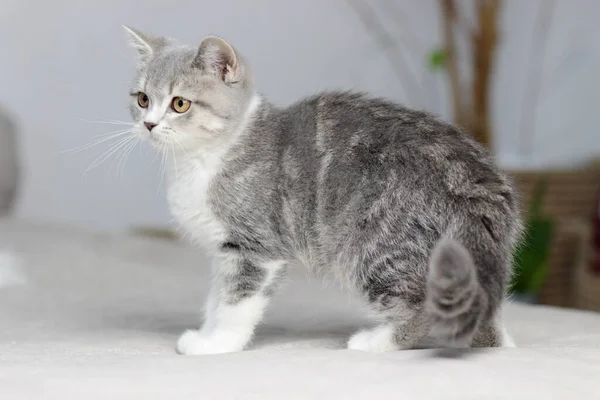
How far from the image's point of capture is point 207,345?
1742mm

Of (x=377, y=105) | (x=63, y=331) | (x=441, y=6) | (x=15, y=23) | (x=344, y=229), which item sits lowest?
(x=63, y=331)

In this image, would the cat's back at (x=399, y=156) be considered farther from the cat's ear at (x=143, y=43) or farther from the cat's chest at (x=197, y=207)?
the cat's ear at (x=143, y=43)

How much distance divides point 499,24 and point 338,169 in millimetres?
2777

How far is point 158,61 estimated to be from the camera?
1876mm

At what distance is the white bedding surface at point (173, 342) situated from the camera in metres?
1.29

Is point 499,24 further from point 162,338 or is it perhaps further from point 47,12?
point 162,338

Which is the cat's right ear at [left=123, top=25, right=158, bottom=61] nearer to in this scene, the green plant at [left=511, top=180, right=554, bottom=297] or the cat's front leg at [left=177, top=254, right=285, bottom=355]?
the cat's front leg at [left=177, top=254, right=285, bottom=355]

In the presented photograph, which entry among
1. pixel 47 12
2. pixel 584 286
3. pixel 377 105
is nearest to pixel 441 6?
pixel 584 286

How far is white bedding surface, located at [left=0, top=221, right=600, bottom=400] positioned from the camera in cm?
129

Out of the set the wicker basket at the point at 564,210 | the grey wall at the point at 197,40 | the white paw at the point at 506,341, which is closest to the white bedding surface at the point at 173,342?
the white paw at the point at 506,341

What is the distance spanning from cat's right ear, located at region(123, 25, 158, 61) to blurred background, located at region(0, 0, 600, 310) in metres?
1.38

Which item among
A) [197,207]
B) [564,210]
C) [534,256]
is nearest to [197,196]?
[197,207]

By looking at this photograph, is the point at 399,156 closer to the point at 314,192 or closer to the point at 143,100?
the point at 314,192

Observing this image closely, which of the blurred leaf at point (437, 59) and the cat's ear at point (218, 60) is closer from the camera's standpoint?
the cat's ear at point (218, 60)
